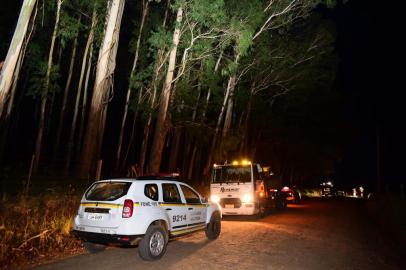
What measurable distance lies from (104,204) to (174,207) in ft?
5.89

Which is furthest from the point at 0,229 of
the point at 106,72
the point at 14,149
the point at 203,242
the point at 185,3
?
the point at 14,149

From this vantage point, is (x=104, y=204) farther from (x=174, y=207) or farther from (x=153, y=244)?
(x=174, y=207)

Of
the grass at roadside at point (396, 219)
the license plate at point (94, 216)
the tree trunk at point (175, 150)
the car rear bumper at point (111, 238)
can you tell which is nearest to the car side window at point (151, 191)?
the car rear bumper at point (111, 238)

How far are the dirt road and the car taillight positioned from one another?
3.40ft

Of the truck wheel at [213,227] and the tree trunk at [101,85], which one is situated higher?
the tree trunk at [101,85]

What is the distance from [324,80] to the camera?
98.1 ft

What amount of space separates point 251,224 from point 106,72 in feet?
27.0

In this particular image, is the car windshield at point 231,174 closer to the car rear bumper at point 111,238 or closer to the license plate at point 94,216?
the car rear bumper at point 111,238

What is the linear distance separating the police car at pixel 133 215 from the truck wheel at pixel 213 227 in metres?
1.41

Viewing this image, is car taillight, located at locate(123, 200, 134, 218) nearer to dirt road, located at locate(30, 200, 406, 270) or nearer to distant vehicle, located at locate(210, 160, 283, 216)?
dirt road, located at locate(30, 200, 406, 270)

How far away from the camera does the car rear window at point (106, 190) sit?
8.70 meters

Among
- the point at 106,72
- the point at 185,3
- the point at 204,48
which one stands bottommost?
the point at 106,72

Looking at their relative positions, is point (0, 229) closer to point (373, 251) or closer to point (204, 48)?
point (373, 251)

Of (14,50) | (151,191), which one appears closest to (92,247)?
(151,191)
